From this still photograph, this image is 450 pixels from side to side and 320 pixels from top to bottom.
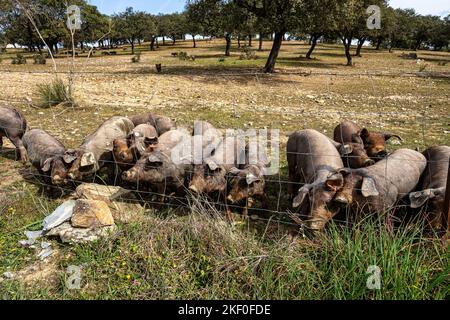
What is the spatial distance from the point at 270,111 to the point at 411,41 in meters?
69.9

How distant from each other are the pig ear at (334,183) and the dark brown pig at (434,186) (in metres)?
0.82

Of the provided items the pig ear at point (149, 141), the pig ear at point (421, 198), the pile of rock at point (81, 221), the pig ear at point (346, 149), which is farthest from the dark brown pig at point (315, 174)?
the pig ear at point (149, 141)

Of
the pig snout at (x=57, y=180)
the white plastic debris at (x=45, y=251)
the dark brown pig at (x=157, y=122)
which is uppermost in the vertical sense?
the dark brown pig at (x=157, y=122)

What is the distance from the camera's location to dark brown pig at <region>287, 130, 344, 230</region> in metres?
4.38

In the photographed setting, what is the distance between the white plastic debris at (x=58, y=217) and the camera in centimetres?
442

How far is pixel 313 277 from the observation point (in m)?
3.45

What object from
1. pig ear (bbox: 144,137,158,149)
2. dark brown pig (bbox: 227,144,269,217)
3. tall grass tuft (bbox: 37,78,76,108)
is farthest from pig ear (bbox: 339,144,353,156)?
tall grass tuft (bbox: 37,78,76,108)

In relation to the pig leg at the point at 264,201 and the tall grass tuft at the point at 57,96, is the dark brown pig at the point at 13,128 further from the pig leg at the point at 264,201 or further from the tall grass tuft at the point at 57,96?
the pig leg at the point at 264,201

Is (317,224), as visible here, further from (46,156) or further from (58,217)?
(46,156)

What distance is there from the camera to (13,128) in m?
7.54

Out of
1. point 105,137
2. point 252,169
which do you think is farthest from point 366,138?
point 105,137

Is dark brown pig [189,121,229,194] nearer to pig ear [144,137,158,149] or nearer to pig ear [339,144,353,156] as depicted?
pig ear [144,137,158,149]

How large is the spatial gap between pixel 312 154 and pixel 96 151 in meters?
3.77

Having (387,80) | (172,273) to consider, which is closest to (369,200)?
(172,273)
